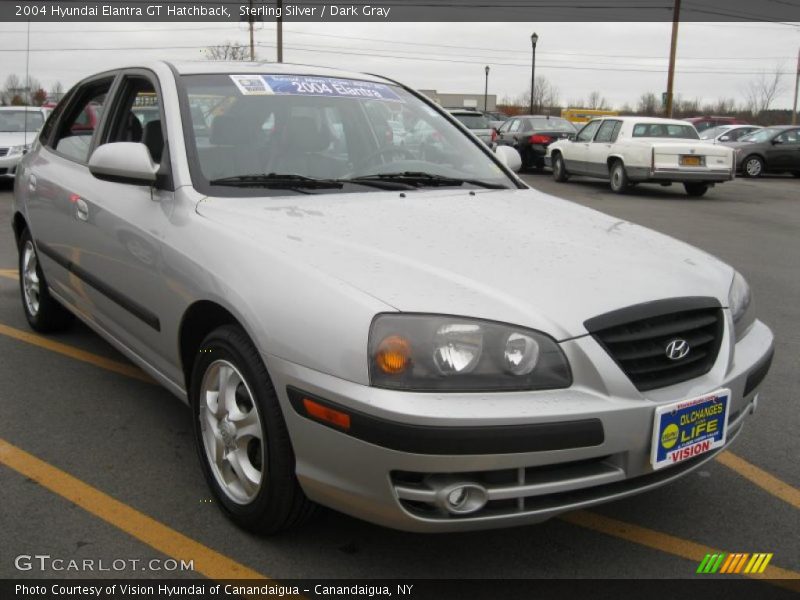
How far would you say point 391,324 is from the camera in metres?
2.18

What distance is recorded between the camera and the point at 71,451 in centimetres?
335

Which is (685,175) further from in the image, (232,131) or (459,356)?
(459,356)

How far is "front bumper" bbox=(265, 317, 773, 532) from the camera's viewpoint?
6.89 ft

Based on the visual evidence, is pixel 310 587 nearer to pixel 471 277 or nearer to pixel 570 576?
pixel 570 576

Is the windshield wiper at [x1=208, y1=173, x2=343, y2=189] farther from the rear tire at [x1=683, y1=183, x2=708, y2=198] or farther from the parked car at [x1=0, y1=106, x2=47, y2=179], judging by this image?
the rear tire at [x1=683, y1=183, x2=708, y2=198]

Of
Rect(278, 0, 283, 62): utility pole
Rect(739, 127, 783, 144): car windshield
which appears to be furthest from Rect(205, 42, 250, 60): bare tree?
Rect(739, 127, 783, 144): car windshield

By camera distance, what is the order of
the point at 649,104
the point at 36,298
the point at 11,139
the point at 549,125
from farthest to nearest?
1. the point at 649,104
2. the point at 549,125
3. the point at 11,139
4. the point at 36,298

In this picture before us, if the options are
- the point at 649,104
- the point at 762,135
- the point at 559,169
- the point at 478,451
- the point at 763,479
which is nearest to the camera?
Answer: the point at 478,451

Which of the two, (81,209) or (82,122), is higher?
(82,122)

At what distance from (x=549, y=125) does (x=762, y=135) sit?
538 centimetres

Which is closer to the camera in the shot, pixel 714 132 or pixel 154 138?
→ pixel 154 138

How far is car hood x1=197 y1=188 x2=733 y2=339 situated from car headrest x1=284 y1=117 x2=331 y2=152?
406 mm

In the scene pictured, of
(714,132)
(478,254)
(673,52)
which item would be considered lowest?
(478,254)

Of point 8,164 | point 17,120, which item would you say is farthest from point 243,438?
point 17,120
